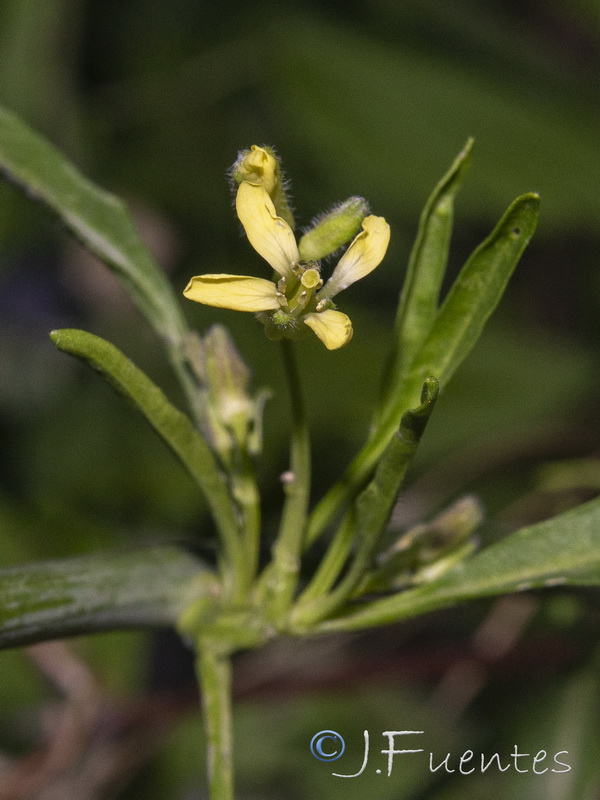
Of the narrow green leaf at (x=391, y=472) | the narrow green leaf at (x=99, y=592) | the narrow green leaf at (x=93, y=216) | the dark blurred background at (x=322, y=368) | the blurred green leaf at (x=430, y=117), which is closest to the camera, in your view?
the narrow green leaf at (x=391, y=472)

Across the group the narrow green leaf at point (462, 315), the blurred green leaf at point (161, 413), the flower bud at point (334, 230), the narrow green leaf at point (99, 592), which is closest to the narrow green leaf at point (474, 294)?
the narrow green leaf at point (462, 315)

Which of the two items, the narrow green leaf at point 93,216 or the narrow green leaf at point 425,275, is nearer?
the narrow green leaf at point 425,275

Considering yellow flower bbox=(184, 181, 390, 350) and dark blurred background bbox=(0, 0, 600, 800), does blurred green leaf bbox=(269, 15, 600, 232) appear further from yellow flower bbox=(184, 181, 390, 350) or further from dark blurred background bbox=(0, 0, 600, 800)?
yellow flower bbox=(184, 181, 390, 350)

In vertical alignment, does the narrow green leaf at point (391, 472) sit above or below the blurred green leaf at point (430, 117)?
below

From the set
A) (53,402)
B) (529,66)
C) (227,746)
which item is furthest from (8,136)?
(529,66)

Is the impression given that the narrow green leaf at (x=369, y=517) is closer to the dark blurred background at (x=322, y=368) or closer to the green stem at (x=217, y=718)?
the green stem at (x=217, y=718)
